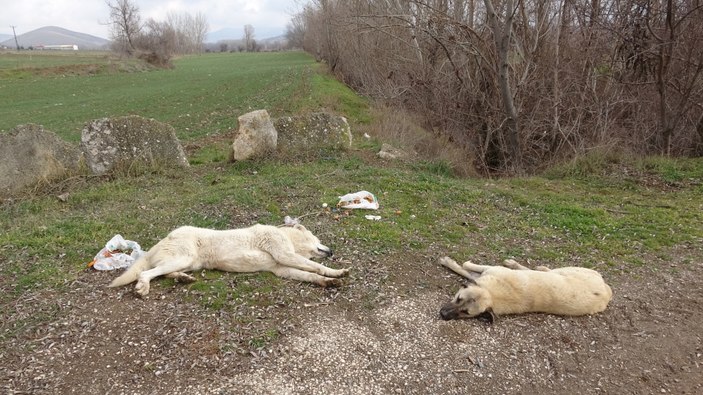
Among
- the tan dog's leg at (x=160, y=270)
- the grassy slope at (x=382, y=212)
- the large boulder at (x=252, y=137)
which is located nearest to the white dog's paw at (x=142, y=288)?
the tan dog's leg at (x=160, y=270)

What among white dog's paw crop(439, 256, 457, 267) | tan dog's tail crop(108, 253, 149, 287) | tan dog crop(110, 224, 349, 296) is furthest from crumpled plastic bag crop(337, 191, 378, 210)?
tan dog's tail crop(108, 253, 149, 287)

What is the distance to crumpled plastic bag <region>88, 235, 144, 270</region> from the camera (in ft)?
20.6

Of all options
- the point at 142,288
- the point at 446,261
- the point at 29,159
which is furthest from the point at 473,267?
the point at 29,159

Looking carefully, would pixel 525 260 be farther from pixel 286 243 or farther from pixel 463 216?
pixel 286 243

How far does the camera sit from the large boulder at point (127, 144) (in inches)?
425

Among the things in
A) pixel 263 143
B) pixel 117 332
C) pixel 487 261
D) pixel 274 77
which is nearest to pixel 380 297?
pixel 487 261

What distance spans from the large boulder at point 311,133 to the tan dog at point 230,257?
6.55m

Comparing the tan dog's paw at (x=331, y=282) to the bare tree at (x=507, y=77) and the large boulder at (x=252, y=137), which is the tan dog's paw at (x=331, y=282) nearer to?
the large boulder at (x=252, y=137)

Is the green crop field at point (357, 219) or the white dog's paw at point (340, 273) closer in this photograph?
the green crop field at point (357, 219)

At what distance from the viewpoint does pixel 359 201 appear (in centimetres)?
880

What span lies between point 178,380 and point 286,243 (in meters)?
2.33

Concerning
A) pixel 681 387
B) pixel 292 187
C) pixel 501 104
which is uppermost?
pixel 501 104

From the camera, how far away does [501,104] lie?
14.7m

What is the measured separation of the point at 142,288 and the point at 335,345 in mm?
2557
